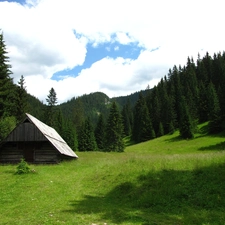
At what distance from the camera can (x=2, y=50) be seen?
39406 mm

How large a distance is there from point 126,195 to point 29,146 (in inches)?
799

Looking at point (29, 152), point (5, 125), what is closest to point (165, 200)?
point (29, 152)

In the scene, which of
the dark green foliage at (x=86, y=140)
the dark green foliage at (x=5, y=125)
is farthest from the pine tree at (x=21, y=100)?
the dark green foliage at (x=86, y=140)

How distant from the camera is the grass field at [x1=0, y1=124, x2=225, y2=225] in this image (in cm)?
1056

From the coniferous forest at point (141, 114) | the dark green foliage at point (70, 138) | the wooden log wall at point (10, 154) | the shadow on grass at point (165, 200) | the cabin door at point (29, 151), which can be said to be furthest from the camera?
the dark green foliage at point (70, 138)

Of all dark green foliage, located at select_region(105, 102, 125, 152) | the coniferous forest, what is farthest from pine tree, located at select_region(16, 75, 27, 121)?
dark green foliage, located at select_region(105, 102, 125, 152)

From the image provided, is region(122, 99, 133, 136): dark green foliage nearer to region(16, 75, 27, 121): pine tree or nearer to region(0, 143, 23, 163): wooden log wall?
region(16, 75, 27, 121): pine tree

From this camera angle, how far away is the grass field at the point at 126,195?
10562mm

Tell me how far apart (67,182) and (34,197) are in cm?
511

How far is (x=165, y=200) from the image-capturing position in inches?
533

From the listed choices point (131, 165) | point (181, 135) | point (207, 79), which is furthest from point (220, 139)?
point (207, 79)

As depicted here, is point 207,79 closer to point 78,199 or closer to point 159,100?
point 159,100

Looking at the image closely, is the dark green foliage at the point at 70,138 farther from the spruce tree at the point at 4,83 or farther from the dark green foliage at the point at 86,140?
the spruce tree at the point at 4,83

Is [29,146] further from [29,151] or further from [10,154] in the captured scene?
[10,154]
